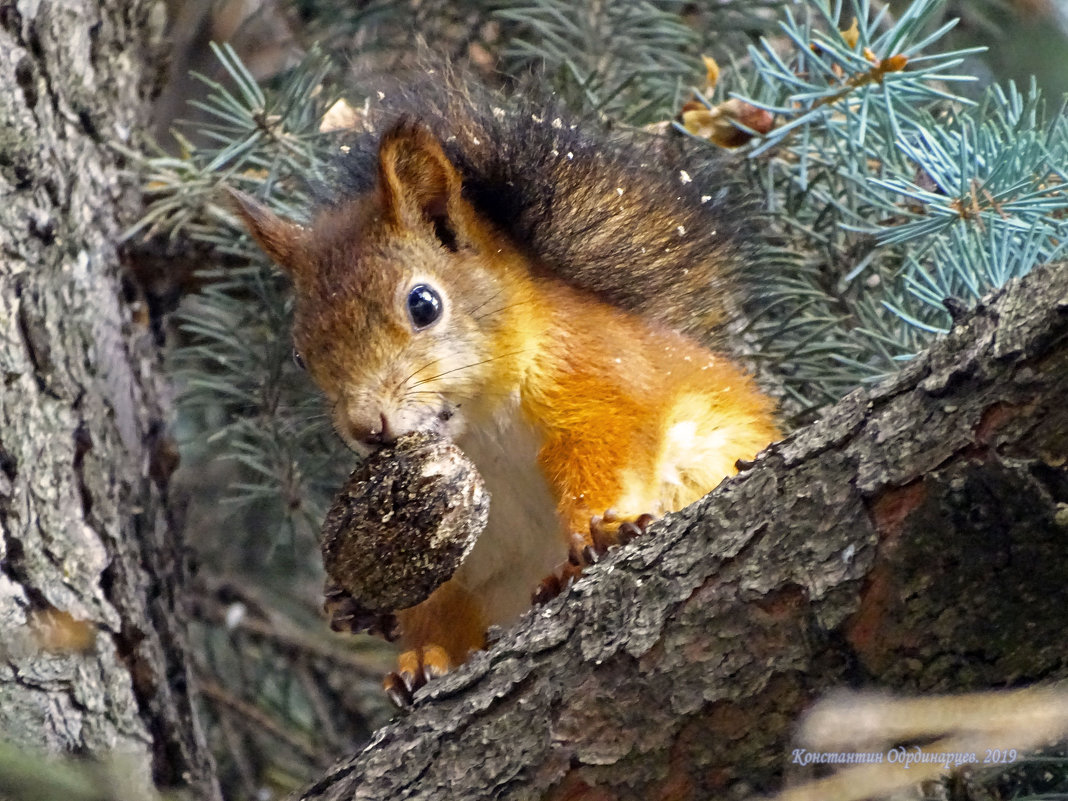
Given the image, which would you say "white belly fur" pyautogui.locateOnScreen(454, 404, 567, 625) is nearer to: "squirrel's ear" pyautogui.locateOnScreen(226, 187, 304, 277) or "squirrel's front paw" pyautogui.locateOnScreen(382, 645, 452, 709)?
"squirrel's front paw" pyautogui.locateOnScreen(382, 645, 452, 709)

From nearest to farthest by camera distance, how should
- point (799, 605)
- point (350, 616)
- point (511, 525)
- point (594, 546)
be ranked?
point (799, 605), point (594, 546), point (350, 616), point (511, 525)

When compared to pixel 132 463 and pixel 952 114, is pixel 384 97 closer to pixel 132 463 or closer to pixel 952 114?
pixel 132 463

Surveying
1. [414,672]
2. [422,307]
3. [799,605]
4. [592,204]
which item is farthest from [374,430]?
[799,605]

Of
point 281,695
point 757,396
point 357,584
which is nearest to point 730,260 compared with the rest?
point 757,396

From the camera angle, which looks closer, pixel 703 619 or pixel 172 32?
pixel 703 619

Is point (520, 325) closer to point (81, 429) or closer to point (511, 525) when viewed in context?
point (511, 525)

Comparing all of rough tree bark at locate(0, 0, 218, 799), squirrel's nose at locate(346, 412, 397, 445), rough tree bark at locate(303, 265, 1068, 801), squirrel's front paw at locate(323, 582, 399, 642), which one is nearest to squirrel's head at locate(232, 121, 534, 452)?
squirrel's nose at locate(346, 412, 397, 445)
